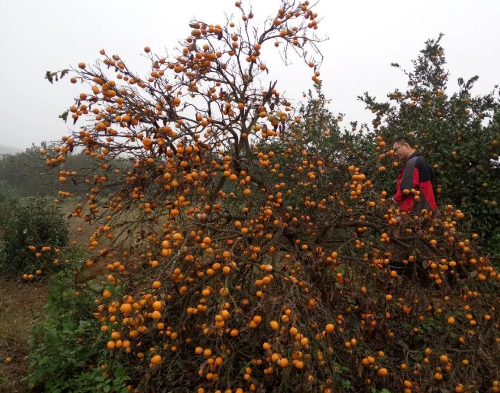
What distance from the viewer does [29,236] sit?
5.69 metres

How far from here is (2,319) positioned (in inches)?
173

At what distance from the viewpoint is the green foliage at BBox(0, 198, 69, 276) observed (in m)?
5.64

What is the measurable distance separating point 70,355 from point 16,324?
1.70 metres

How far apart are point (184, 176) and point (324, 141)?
3910 mm

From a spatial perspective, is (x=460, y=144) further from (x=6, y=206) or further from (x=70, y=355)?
(x=6, y=206)

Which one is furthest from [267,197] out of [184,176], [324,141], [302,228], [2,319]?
[2,319]

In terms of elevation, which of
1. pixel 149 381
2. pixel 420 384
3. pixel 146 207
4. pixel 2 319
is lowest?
pixel 2 319

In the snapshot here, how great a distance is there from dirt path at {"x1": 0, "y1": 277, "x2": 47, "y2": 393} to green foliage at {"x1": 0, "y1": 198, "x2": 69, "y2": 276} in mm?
301

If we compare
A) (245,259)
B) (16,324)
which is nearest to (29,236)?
(16,324)

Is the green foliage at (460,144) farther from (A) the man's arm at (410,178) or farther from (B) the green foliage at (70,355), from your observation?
(B) the green foliage at (70,355)

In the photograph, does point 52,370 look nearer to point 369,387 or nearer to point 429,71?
point 369,387

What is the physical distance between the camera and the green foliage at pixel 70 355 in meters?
2.80

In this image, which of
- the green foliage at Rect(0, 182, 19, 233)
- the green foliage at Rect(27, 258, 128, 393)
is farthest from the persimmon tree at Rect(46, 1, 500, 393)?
the green foliage at Rect(0, 182, 19, 233)

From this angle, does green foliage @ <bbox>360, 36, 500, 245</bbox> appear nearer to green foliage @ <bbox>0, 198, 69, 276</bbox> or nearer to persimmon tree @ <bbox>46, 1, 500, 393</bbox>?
persimmon tree @ <bbox>46, 1, 500, 393</bbox>
